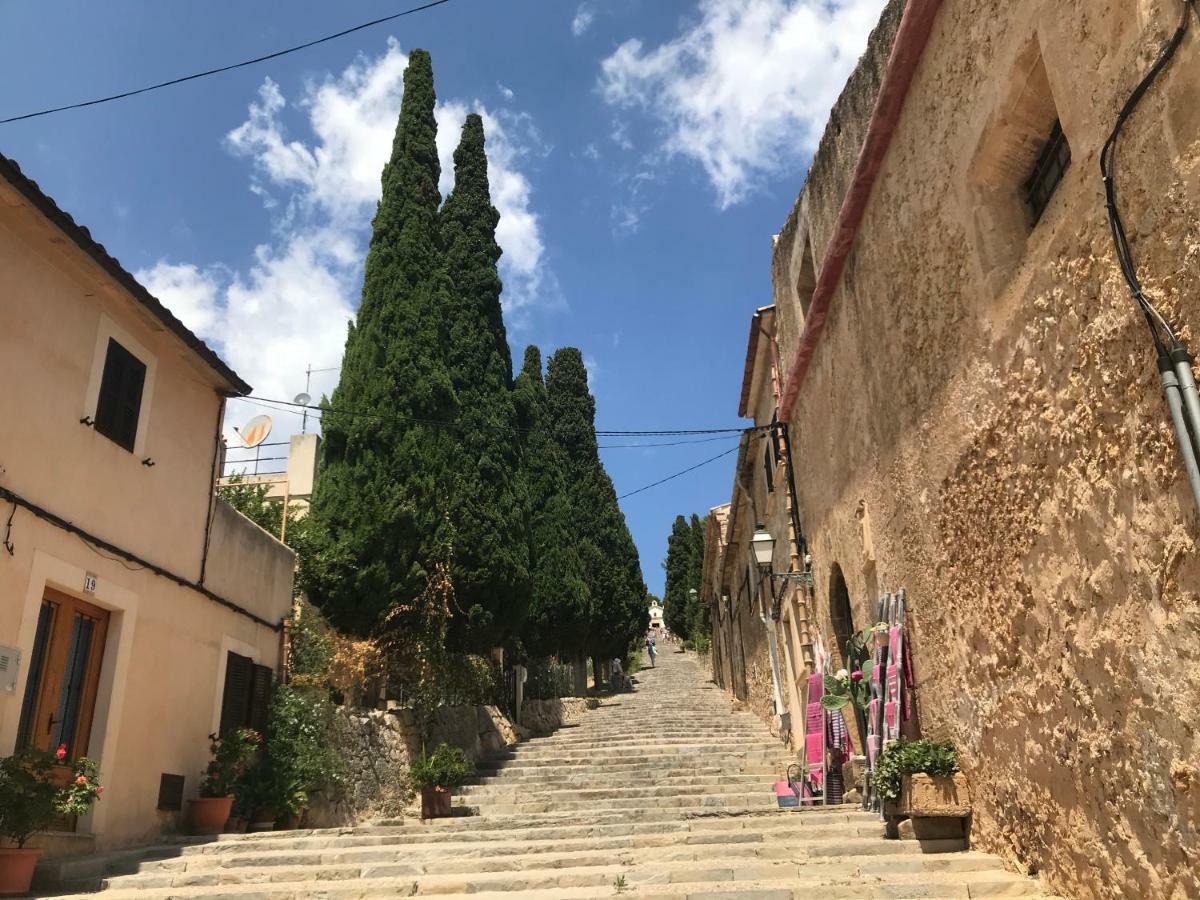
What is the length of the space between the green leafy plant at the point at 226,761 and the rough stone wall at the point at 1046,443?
6.83m

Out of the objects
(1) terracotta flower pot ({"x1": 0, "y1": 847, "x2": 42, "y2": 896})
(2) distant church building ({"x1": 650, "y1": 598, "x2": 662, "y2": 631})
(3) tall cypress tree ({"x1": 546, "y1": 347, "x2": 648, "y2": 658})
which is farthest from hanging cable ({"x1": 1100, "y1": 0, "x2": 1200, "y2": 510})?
(2) distant church building ({"x1": 650, "y1": 598, "x2": 662, "y2": 631})

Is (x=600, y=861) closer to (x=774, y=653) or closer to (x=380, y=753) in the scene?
(x=380, y=753)

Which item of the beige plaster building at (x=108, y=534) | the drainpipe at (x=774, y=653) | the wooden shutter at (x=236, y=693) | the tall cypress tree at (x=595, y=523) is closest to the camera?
the beige plaster building at (x=108, y=534)

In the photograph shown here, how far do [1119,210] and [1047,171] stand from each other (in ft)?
4.40

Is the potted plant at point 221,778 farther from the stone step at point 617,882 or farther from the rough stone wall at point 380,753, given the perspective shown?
the stone step at point 617,882

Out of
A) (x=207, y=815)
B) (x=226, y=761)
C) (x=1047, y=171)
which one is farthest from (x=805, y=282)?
(x=207, y=815)

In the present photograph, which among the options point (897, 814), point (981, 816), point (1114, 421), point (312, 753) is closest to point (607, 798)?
point (312, 753)

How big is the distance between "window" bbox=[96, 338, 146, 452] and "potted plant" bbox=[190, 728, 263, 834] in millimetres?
3236

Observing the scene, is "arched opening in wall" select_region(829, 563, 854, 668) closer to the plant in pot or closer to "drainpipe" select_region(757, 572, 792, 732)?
the plant in pot

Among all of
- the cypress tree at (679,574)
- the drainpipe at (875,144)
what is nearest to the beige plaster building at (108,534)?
the drainpipe at (875,144)

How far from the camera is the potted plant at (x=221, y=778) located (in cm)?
902

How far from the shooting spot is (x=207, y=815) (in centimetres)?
902

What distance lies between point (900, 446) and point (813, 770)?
494 centimetres

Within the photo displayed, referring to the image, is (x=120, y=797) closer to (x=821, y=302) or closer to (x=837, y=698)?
(x=837, y=698)
